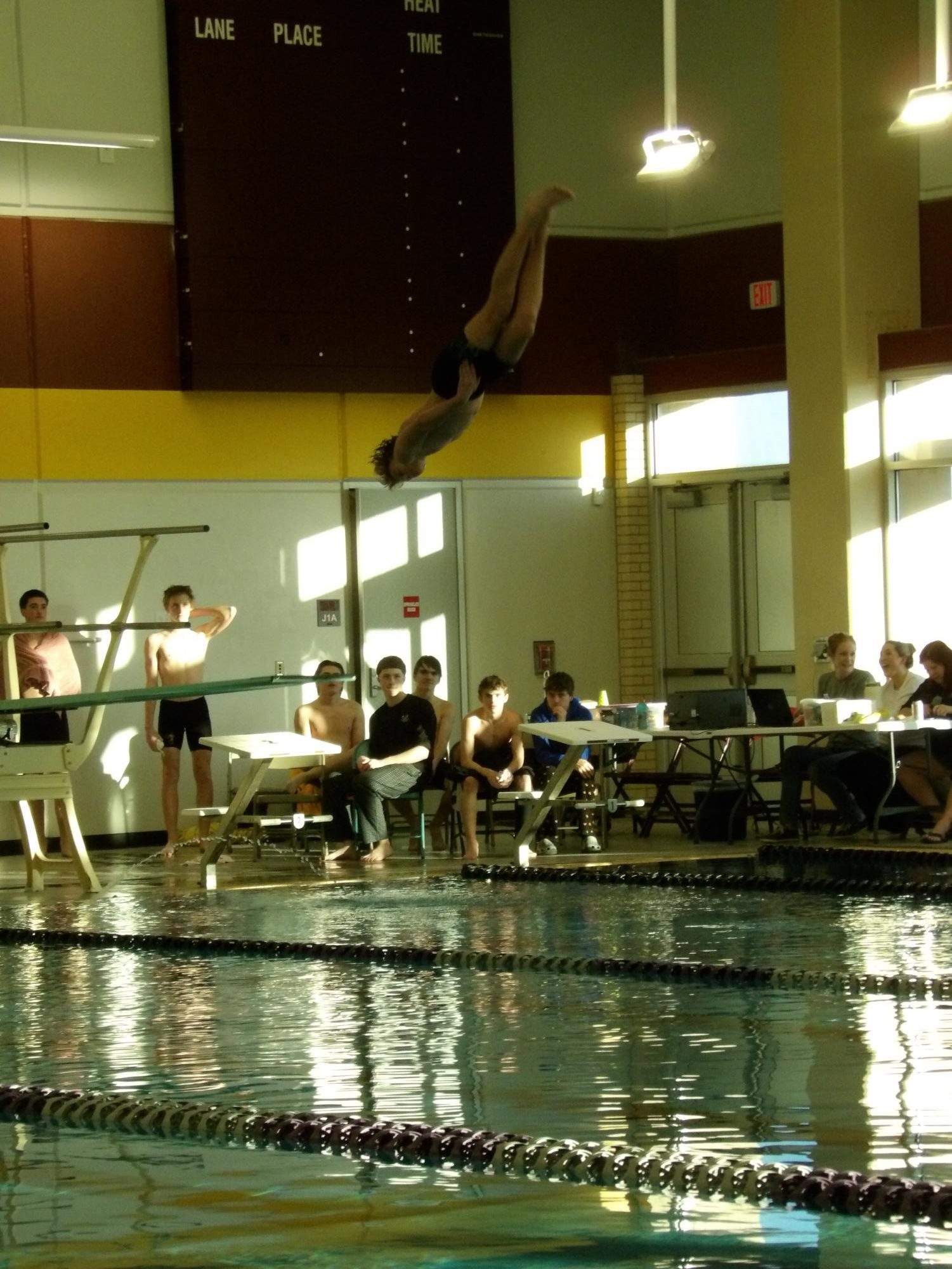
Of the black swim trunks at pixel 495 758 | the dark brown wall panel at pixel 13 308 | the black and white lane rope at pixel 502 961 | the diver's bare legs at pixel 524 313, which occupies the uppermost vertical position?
the dark brown wall panel at pixel 13 308

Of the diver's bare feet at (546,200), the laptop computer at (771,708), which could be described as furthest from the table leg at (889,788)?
the diver's bare feet at (546,200)

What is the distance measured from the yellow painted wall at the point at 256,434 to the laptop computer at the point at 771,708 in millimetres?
3139

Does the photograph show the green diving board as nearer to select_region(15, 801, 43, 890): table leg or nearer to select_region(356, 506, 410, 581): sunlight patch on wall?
select_region(15, 801, 43, 890): table leg

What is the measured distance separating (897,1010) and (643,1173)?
92.8 inches

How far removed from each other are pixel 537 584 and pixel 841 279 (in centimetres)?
321

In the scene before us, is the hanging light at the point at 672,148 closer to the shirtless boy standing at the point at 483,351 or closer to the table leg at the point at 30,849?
the shirtless boy standing at the point at 483,351

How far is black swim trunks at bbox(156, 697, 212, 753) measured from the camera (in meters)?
13.2

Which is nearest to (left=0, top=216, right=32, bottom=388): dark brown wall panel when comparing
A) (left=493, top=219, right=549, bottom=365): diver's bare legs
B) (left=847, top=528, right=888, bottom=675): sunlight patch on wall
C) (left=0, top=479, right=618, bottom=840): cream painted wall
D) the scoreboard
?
(left=0, top=479, right=618, bottom=840): cream painted wall

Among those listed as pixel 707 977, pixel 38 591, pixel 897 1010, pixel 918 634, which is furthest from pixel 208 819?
pixel 897 1010

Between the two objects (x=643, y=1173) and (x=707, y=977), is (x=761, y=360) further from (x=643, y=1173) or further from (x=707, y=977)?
(x=643, y=1173)

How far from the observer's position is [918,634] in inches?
557

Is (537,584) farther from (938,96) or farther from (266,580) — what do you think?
(938,96)

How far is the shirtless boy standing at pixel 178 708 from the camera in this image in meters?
13.1

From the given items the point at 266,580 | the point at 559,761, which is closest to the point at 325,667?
the point at 559,761
